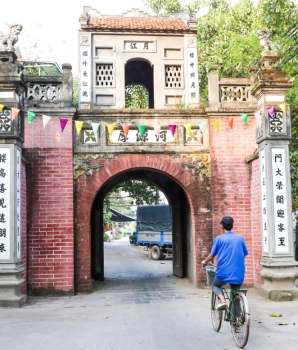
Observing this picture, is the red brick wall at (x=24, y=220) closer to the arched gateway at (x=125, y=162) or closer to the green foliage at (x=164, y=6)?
the arched gateway at (x=125, y=162)

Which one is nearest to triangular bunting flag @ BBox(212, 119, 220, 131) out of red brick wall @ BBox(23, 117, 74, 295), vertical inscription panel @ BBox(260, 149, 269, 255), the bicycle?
vertical inscription panel @ BBox(260, 149, 269, 255)

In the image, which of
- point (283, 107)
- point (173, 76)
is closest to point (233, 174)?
point (283, 107)

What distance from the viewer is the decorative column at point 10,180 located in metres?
7.57

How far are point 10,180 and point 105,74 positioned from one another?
3.98m

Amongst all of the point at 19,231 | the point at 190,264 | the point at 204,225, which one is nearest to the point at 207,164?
the point at 204,225

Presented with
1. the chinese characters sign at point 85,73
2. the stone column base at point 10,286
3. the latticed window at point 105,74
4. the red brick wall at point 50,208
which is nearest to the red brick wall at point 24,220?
the red brick wall at point 50,208

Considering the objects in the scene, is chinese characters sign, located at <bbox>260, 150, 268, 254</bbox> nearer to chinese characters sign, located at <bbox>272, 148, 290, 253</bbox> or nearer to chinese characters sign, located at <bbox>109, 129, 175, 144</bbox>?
chinese characters sign, located at <bbox>272, 148, 290, 253</bbox>

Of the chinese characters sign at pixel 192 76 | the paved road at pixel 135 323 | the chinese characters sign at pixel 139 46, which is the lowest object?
the paved road at pixel 135 323

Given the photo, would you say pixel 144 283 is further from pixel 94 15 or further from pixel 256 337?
pixel 94 15

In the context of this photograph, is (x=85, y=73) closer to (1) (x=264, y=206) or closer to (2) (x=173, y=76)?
(2) (x=173, y=76)

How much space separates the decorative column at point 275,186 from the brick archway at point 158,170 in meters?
1.44

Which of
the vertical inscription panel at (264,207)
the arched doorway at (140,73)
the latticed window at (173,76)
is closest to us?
the vertical inscription panel at (264,207)

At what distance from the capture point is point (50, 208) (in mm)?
8938

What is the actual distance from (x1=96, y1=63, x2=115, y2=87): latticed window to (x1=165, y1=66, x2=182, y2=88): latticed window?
134 centimetres
